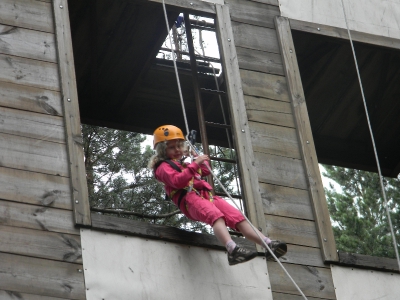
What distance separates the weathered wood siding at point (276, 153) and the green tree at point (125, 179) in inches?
137

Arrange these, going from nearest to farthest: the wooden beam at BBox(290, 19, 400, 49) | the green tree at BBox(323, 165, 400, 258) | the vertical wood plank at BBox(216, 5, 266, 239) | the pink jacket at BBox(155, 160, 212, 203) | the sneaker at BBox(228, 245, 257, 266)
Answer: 1. the sneaker at BBox(228, 245, 257, 266)
2. the pink jacket at BBox(155, 160, 212, 203)
3. the vertical wood plank at BBox(216, 5, 266, 239)
4. the wooden beam at BBox(290, 19, 400, 49)
5. the green tree at BBox(323, 165, 400, 258)

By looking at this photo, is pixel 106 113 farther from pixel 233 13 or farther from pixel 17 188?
pixel 17 188

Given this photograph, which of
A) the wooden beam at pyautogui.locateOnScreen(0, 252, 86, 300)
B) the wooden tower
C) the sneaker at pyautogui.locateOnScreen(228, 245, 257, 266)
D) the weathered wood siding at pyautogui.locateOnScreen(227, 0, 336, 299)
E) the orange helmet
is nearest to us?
the wooden beam at pyautogui.locateOnScreen(0, 252, 86, 300)

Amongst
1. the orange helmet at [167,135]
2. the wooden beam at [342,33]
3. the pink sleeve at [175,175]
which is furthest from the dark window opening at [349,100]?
the pink sleeve at [175,175]

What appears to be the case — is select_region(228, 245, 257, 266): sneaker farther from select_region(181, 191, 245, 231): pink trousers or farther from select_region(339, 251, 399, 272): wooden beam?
select_region(339, 251, 399, 272): wooden beam

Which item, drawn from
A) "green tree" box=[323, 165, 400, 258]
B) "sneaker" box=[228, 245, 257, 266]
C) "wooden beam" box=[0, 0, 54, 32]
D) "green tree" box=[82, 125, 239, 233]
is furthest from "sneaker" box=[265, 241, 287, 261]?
"green tree" box=[323, 165, 400, 258]

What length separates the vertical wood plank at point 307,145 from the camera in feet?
28.9

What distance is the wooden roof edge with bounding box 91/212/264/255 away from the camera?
7898 mm

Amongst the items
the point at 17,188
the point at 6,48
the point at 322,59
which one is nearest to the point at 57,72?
the point at 6,48

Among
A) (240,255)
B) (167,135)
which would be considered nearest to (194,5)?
(167,135)

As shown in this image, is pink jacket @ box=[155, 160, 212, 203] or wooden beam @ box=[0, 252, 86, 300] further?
pink jacket @ box=[155, 160, 212, 203]

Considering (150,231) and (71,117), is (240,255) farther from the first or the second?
(71,117)

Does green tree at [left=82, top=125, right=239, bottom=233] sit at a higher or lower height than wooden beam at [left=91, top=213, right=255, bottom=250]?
higher

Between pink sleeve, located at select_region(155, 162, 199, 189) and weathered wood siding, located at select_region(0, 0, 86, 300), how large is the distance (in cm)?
76
